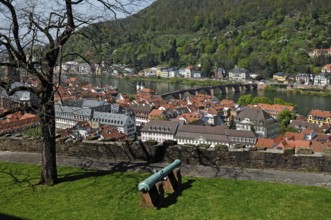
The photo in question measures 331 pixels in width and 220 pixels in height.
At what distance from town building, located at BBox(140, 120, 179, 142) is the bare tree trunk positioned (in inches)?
1562

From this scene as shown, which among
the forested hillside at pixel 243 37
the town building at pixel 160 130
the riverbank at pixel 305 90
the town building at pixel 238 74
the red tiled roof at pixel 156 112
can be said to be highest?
the forested hillside at pixel 243 37

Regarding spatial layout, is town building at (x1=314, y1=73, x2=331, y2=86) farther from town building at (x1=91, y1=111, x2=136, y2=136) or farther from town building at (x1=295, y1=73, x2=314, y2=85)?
town building at (x1=91, y1=111, x2=136, y2=136)

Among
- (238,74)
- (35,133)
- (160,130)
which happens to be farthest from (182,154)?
(238,74)

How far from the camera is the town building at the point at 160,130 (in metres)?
47.6

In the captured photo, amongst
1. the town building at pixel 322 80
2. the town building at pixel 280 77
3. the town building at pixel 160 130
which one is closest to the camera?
the town building at pixel 160 130

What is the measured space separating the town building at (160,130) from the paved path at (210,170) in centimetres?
3806

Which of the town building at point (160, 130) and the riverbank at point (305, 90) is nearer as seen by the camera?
the town building at point (160, 130)

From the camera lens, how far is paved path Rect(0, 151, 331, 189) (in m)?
7.48

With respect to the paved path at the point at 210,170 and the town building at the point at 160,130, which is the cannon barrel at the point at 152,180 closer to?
the paved path at the point at 210,170

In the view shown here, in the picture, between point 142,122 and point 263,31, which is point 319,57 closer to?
point 263,31

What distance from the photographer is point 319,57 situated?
11650 centimetres

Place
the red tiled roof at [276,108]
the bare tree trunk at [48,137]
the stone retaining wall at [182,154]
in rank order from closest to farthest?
the bare tree trunk at [48,137] → the stone retaining wall at [182,154] → the red tiled roof at [276,108]

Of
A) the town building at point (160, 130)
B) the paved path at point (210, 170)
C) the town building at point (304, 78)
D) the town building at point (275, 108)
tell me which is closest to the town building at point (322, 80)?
the town building at point (304, 78)

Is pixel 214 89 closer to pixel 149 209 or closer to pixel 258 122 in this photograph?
pixel 258 122
